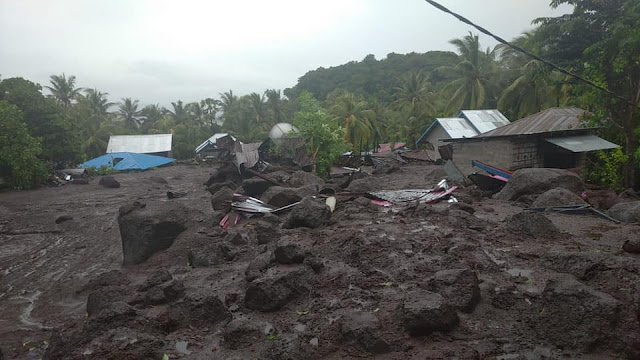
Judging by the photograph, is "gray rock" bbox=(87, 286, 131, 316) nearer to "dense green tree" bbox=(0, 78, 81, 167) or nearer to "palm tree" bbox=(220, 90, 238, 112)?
"dense green tree" bbox=(0, 78, 81, 167)

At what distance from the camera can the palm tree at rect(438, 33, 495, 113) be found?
30695 mm

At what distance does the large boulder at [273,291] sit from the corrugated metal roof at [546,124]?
13.2 metres

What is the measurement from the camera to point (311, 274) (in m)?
5.95

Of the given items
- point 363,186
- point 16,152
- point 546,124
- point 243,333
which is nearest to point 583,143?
point 546,124

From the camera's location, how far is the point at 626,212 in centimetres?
823

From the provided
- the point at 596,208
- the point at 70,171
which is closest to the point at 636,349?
the point at 596,208

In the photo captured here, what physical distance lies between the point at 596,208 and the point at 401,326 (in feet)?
25.5

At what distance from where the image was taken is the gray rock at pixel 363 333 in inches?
158

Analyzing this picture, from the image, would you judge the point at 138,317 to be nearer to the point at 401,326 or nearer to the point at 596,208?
the point at 401,326

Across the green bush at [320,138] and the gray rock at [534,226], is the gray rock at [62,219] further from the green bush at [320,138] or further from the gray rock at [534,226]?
the gray rock at [534,226]

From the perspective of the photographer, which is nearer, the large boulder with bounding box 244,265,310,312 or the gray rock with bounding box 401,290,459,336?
Result: the gray rock with bounding box 401,290,459,336

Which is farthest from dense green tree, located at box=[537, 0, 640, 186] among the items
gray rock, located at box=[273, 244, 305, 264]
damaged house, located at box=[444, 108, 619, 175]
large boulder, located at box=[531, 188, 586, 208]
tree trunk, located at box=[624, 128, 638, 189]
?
gray rock, located at box=[273, 244, 305, 264]

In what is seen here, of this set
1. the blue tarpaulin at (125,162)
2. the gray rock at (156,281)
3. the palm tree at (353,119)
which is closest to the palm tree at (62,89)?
the blue tarpaulin at (125,162)

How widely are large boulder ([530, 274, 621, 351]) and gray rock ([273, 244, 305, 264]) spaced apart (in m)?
3.46
